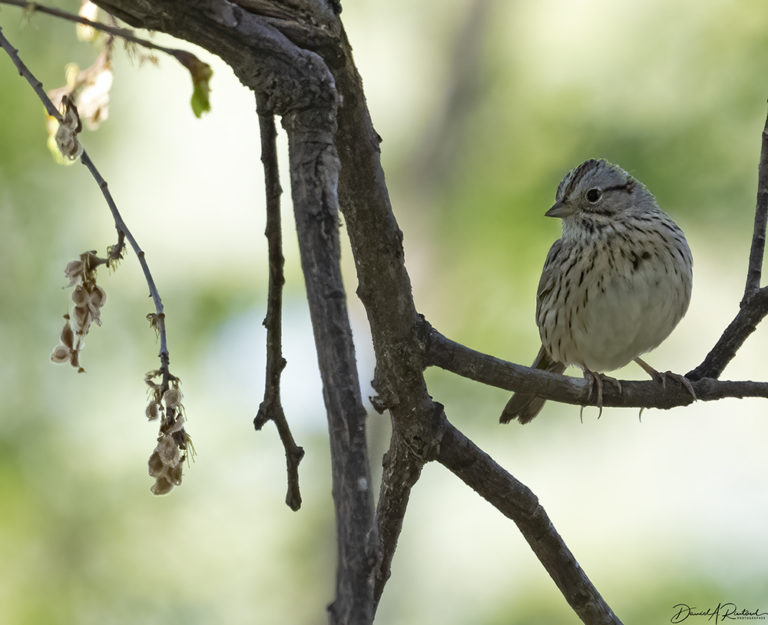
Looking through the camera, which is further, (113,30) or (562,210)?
(562,210)

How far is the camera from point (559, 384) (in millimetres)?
2482

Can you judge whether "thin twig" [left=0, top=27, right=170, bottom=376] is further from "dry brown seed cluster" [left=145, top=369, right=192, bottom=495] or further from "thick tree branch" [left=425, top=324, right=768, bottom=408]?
"thick tree branch" [left=425, top=324, right=768, bottom=408]

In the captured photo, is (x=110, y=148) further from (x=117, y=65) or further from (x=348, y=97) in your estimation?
(x=348, y=97)

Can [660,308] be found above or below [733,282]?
below

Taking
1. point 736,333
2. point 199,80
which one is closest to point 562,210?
point 736,333

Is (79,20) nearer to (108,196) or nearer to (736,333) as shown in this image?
(108,196)

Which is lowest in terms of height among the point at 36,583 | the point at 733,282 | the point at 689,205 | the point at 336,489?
the point at 336,489

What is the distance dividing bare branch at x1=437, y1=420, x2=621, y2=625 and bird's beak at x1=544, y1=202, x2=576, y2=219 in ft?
7.17

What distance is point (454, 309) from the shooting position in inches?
232

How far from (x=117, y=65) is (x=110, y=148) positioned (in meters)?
0.47

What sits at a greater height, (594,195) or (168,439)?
(594,195)

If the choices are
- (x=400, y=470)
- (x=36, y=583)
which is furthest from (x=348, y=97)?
(x=36, y=583)

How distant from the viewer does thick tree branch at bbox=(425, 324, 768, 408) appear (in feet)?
7.38
